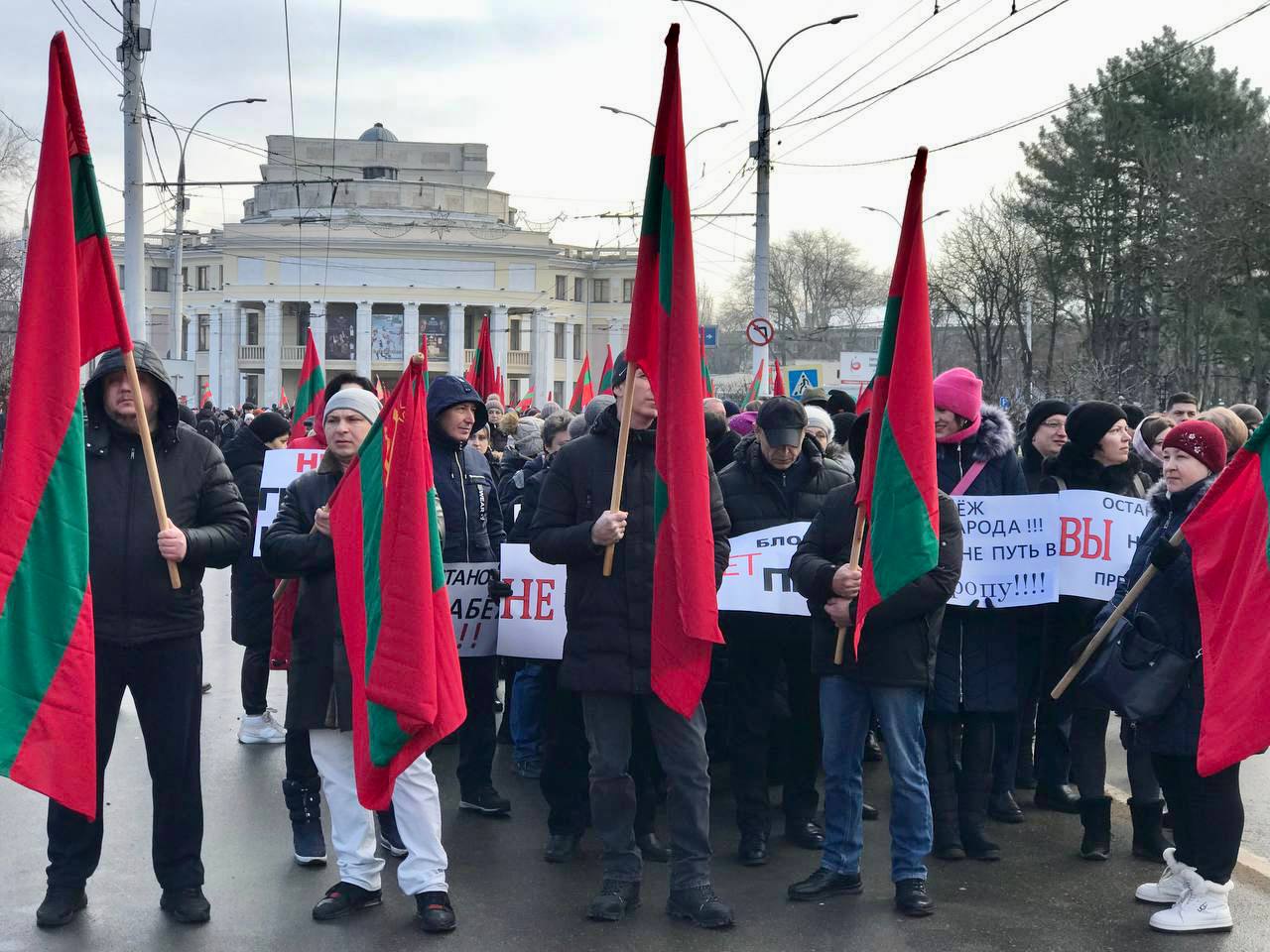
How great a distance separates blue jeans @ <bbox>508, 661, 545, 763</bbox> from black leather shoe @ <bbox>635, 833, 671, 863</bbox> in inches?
59.0

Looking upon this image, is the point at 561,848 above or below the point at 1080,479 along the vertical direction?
below

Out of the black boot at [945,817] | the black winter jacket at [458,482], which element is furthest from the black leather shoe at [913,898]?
the black winter jacket at [458,482]

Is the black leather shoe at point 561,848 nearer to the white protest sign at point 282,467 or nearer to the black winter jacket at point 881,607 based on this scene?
the black winter jacket at point 881,607

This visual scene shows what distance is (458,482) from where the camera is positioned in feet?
23.6

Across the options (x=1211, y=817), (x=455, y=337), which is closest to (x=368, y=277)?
(x=455, y=337)

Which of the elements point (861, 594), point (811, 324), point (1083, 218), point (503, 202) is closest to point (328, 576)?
point (861, 594)

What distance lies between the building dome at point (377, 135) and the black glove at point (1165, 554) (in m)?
87.5

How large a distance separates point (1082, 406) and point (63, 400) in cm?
457

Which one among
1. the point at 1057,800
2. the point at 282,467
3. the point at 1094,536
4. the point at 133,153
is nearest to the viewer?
the point at 1094,536

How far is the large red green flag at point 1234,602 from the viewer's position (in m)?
5.25

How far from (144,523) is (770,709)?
2.86 m

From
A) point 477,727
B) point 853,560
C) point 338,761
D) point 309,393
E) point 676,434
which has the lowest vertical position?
point 477,727

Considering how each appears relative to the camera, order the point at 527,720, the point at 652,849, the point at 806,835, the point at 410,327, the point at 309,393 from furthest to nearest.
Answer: the point at 410,327 < the point at 309,393 < the point at 527,720 < the point at 806,835 < the point at 652,849

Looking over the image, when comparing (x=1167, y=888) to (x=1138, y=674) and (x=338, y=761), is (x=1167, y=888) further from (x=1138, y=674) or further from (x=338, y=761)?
(x=338, y=761)
